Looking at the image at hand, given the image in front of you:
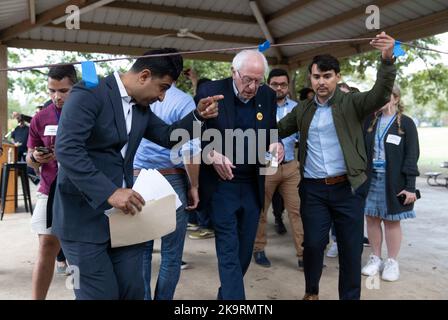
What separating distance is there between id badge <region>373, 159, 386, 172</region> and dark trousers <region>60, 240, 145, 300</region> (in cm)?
274

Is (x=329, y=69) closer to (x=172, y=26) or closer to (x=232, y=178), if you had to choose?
(x=232, y=178)

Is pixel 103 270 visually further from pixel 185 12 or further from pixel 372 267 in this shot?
pixel 185 12

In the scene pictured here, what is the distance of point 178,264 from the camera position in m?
2.94

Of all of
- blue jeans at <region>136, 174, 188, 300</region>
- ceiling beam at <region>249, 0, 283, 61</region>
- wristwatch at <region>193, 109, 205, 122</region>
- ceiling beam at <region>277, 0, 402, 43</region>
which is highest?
ceiling beam at <region>249, 0, 283, 61</region>

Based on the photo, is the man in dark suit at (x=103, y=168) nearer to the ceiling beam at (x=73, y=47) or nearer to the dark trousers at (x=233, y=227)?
the dark trousers at (x=233, y=227)

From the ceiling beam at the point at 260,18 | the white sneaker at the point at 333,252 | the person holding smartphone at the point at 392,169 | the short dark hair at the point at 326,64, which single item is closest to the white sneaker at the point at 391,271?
the person holding smartphone at the point at 392,169

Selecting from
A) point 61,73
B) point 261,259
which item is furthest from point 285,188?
point 61,73

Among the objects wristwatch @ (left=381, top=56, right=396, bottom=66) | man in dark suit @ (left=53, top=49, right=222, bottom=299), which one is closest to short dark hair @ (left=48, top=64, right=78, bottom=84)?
man in dark suit @ (left=53, top=49, right=222, bottom=299)

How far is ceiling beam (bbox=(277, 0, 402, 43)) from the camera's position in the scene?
20.8 feet

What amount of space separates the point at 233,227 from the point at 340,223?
730 mm

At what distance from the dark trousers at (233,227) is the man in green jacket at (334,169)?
0.41 meters

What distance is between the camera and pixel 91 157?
78.2 inches

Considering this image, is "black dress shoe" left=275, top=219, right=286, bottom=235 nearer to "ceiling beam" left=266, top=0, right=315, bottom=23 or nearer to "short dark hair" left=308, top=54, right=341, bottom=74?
"short dark hair" left=308, top=54, right=341, bottom=74
